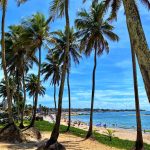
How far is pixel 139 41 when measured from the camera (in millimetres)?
9531

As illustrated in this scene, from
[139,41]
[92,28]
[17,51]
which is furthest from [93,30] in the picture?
[139,41]

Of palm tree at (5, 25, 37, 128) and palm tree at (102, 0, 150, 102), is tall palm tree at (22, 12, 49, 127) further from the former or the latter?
palm tree at (102, 0, 150, 102)

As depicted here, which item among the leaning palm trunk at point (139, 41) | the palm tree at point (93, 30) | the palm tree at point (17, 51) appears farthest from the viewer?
the palm tree at point (17, 51)

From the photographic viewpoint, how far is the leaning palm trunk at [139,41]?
9336 millimetres

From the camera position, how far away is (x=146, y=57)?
938 cm

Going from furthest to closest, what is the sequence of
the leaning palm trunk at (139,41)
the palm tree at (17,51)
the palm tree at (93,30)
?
the palm tree at (17,51) < the palm tree at (93,30) < the leaning palm trunk at (139,41)

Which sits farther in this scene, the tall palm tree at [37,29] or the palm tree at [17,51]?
the palm tree at [17,51]

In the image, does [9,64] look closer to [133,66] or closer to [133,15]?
[133,66]

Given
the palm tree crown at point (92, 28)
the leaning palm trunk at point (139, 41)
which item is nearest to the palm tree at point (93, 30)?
the palm tree crown at point (92, 28)

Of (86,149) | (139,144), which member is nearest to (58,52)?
(86,149)

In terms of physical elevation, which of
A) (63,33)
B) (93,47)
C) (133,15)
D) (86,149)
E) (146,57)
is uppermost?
(63,33)

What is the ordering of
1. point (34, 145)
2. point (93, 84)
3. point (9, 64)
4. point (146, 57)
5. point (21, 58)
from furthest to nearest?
point (9, 64) → point (21, 58) → point (93, 84) → point (34, 145) → point (146, 57)

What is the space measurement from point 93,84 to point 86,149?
9.72 meters

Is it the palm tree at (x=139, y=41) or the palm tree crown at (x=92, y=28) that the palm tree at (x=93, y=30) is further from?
the palm tree at (x=139, y=41)
